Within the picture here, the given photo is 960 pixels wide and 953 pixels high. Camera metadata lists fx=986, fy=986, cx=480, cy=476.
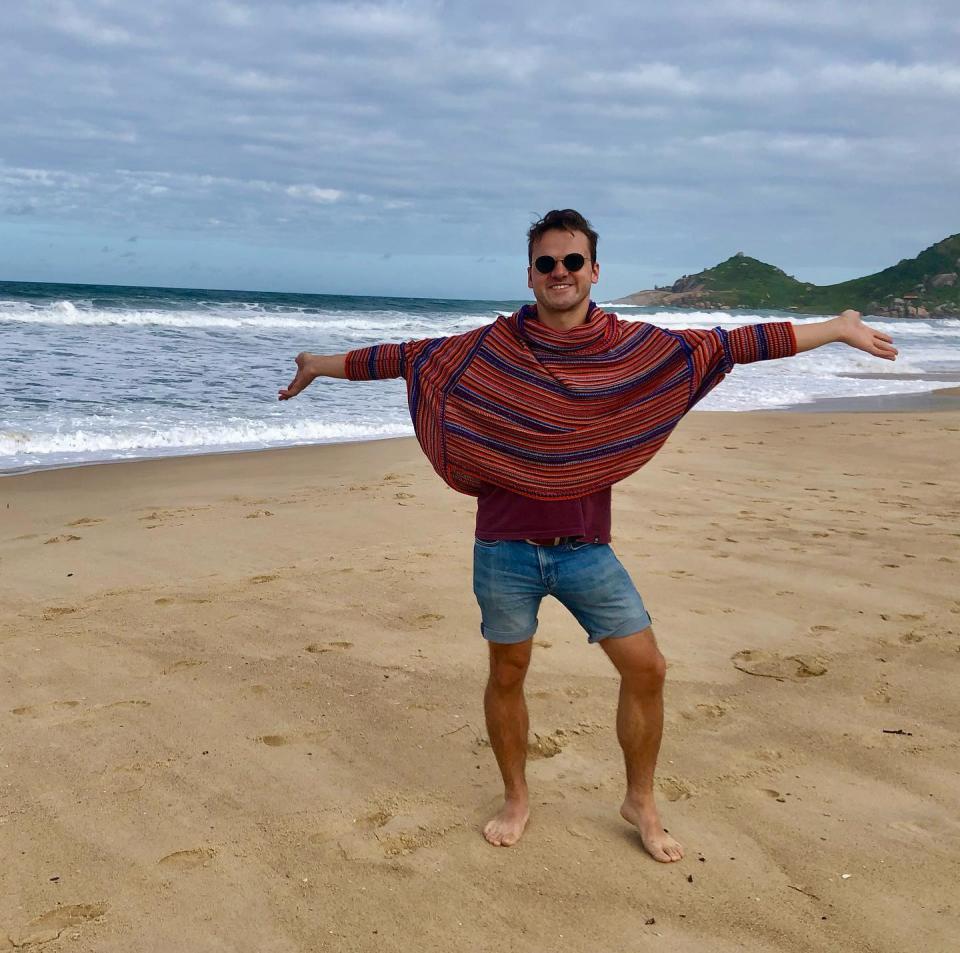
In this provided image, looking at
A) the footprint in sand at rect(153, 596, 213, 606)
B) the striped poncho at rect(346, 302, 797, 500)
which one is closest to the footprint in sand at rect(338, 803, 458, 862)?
the striped poncho at rect(346, 302, 797, 500)

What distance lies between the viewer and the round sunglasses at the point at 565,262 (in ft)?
9.37

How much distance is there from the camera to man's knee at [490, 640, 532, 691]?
303cm

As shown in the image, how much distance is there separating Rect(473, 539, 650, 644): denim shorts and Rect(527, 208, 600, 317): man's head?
2.37 ft

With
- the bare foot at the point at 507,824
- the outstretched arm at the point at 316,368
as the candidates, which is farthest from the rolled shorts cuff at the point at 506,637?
the outstretched arm at the point at 316,368

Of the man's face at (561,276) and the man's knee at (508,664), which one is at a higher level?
the man's face at (561,276)

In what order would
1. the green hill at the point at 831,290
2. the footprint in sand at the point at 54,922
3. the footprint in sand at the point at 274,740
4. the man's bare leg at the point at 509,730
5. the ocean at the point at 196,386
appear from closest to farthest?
the footprint in sand at the point at 54,922
the man's bare leg at the point at 509,730
the footprint in sand at the point at 274,740
the ocean at the point at 196,386
the green hill at the point at 831,290

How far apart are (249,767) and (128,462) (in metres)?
6.55

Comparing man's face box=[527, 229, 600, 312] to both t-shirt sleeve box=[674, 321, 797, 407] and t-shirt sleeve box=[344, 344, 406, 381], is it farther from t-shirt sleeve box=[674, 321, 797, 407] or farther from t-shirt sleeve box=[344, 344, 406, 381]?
t-shirt sleeve box=[344, 344, 406, 381]

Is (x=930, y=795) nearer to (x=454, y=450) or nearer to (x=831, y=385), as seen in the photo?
(x=454, y=450)

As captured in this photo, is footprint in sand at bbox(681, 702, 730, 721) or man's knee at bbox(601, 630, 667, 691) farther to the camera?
footprint in sand at bbox(681, 702, 730, 721)

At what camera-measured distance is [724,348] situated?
2.94 m

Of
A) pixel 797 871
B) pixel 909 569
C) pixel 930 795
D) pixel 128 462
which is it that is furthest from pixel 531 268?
pixel 128 462

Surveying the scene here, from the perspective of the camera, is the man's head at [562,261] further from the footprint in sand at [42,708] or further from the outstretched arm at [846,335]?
the footprint in sand at [42,708]

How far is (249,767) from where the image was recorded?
351 cm
